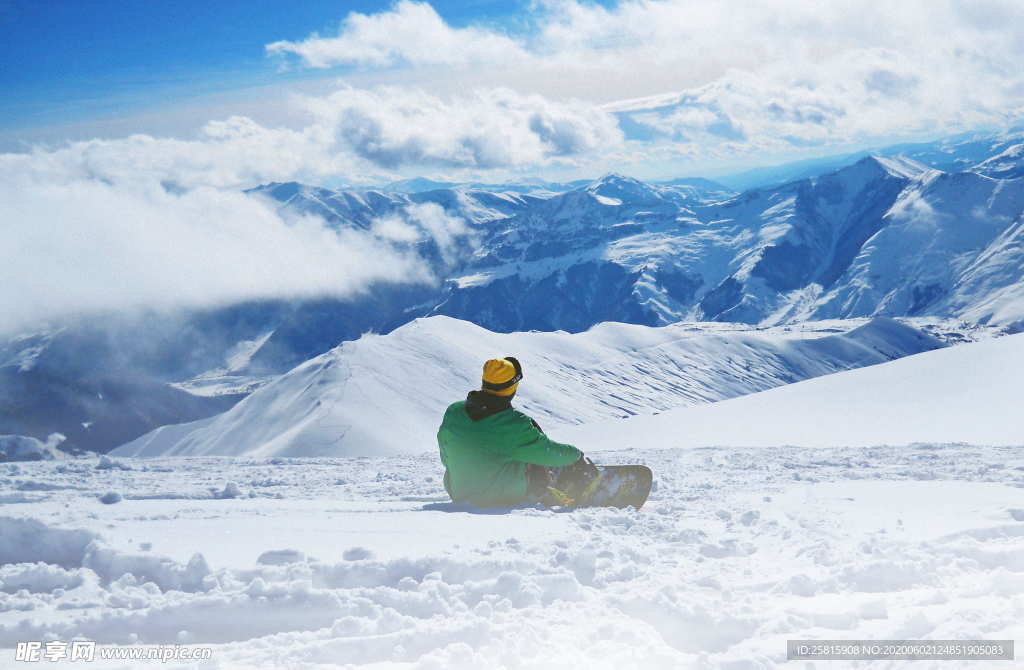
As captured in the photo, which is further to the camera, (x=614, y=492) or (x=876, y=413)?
(x=876, y=413)

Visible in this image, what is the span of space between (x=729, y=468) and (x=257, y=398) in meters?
80.2

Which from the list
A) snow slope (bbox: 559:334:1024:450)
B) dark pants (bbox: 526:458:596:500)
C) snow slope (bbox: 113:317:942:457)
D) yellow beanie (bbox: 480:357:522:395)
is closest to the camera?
yellow beanie (bbox: 480:357:522:395)

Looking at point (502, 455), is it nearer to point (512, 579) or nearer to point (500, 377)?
point (500, 377)

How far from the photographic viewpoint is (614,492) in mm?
8844

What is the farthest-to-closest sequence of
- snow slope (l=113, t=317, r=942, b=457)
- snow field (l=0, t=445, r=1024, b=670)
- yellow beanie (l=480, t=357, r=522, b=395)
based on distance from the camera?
snow slope (l=113, t=317, r=942, b=457), yellow beanie (l=480, t=357, r=522, b=395), snow field (l=0, t=445, r=1024, b=670)

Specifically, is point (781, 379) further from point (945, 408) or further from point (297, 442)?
point (945, 408)

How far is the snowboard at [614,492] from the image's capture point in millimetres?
8836

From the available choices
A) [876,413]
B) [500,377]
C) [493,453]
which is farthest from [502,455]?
[876,413]

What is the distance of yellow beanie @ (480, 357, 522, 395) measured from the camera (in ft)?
27.0

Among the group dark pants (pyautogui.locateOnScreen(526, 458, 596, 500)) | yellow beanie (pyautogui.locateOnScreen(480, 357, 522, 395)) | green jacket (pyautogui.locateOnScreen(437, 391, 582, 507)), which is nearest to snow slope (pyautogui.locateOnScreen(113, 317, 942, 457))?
green jacket (pyautogui.locateOnScreen(437, 391, 582, 507))

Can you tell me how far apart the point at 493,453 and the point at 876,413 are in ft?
56.1

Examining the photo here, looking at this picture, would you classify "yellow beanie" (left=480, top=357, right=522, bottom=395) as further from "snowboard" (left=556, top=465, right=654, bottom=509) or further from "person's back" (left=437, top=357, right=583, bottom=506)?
"snowboard" (left=556, top=465, right=654, bottom=509)

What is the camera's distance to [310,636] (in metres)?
4.82

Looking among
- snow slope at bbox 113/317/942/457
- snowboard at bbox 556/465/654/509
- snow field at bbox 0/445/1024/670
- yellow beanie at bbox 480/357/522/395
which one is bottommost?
snow field at bbox 0/445/1024/670
